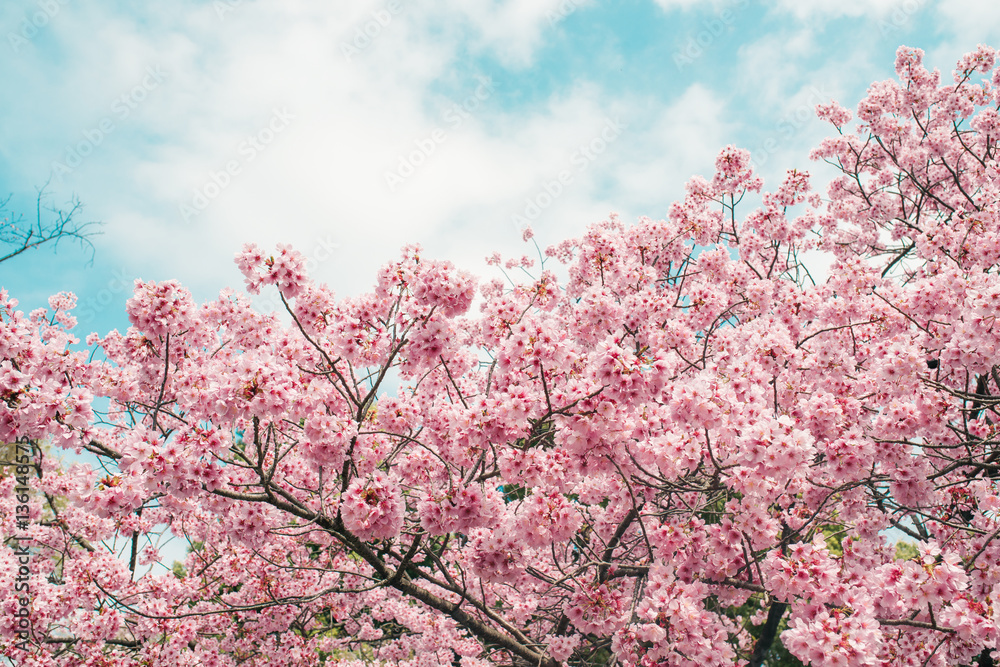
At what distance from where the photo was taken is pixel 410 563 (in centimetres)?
560

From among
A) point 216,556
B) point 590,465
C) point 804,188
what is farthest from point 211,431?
point 804,188

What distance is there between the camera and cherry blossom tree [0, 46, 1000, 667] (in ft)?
13.9

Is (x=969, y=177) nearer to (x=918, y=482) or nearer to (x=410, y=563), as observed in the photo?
(x=918, y=482)

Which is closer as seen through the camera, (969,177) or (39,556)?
(39,556)

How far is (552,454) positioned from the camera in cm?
466

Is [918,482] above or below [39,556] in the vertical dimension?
below

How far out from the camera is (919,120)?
1059 cm

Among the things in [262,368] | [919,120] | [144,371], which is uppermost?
[919,120]

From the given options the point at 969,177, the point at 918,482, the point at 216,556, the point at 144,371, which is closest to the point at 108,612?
the point at 216,556

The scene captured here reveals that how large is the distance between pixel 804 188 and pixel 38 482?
41.9ft

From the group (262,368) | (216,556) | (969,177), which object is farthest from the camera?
(969,177)

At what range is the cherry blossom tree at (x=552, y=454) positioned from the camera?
13.9ft

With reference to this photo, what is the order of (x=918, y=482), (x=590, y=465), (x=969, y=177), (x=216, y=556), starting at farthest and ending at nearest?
(x=969, y=177) < (x=216, y=556) < (x=918, y=482) < (x=590, y=465)

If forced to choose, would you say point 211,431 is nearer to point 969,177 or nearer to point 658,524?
point 658,524
